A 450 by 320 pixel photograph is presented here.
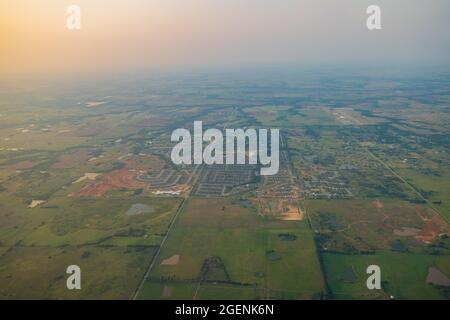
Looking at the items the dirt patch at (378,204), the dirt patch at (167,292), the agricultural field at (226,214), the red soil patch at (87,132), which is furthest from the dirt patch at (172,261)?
the red soil patch at (87,132)

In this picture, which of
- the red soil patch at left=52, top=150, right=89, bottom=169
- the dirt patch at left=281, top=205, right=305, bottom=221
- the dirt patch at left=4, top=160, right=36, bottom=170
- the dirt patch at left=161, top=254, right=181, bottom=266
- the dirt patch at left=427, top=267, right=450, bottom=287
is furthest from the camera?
the red soil patch at left=52, top=150, right=89, bottom=169

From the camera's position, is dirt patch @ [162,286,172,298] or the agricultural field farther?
the agricultural field

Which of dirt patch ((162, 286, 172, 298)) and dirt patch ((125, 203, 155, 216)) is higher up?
dirt patch ((125, 203, 155, 216))

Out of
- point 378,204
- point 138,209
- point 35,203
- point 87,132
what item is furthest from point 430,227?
point 87,132

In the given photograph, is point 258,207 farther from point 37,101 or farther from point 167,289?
point 37,101

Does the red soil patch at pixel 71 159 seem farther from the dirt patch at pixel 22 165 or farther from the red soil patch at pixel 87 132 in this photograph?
the red soil patch at pixel 87 132

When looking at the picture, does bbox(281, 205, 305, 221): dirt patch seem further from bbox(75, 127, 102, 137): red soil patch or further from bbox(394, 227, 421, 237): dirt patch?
Answer: bbox(75, 127, 102, 137): red soil patch

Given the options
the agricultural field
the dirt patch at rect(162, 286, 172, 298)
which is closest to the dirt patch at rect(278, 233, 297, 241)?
the agricultural field
